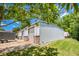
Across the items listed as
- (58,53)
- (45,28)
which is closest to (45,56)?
(58,53)

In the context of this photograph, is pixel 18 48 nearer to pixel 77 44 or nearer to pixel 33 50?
pixel 33 50

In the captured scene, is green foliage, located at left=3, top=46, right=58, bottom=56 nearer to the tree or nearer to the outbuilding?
the outbuilding

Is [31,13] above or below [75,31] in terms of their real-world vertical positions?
above

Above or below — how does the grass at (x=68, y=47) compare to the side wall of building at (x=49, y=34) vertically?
below

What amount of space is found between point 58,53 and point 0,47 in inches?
23.2

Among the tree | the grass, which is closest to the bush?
the grass

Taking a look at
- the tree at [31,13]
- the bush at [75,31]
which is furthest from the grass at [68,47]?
the tree at [31,13]

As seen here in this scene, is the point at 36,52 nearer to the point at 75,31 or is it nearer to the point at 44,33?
the point at 44,33

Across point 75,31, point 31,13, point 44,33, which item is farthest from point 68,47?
point 31,13

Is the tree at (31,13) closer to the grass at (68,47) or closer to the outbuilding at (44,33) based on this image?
the outbuilding at (44,33)

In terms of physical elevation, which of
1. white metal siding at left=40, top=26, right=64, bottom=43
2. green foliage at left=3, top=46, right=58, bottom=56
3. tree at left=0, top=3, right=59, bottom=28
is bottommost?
green foliage at left=3, top=46, right=58, bottom=56

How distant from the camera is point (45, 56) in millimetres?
2391

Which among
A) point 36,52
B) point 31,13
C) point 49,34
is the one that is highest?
point 31,13

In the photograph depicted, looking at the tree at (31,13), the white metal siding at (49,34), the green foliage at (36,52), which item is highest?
the tree at (31,13)
